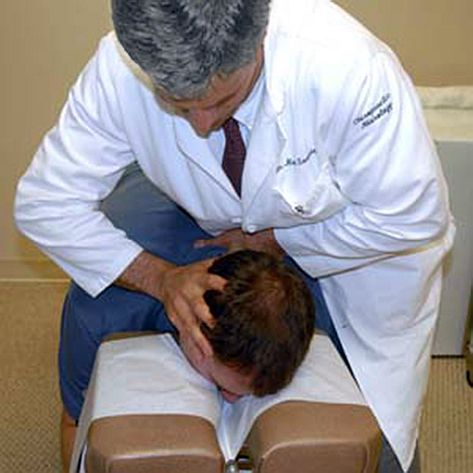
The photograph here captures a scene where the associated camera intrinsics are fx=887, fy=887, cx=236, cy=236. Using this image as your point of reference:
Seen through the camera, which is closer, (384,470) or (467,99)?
(384,470)

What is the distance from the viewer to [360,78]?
127cm

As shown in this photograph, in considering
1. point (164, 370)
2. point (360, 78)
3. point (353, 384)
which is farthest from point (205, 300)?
point (360, 78)

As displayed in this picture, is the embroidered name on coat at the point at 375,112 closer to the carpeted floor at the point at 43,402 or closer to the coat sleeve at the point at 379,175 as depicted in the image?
the coat sleeve at the point at 379,175

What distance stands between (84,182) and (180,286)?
9.3 inches

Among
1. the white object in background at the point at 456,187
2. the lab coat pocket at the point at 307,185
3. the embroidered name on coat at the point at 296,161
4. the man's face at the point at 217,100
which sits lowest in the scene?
the white object in background at the point at 456,187

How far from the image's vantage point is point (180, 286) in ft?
4.42

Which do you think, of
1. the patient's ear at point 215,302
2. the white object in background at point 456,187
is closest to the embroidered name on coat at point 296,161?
the patient's ear at point 215,302

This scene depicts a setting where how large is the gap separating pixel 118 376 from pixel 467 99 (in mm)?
1268

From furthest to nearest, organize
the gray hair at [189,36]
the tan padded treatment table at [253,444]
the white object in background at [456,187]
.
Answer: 1. the white object in background at [456,187]
2. the tan padded treatment table at [253,444]
3. the gray hair at [189,36]

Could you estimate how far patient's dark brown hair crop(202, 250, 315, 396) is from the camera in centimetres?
123

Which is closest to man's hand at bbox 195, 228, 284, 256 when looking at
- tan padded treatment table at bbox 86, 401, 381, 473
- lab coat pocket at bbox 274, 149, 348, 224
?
lab coat pocket at bbox 274, 149, 348, 224

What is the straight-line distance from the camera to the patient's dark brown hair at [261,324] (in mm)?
1228

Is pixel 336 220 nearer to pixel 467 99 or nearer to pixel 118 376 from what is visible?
pixel 118 376

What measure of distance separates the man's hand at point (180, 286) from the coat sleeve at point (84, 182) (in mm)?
30
